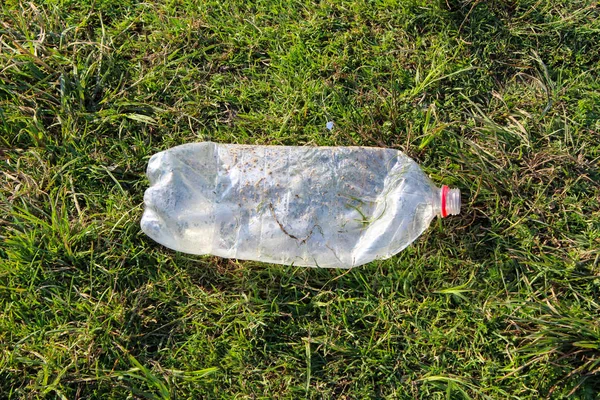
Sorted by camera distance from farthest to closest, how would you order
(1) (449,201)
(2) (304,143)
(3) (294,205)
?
1. (2) (304,143)
2. (3) (294,205)
3. (1) (449,201)

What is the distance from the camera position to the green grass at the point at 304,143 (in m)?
2.54

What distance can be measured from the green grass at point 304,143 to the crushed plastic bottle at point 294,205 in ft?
0.25

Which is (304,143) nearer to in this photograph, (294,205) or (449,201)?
(294,205)

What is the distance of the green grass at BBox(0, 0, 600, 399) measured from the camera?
2.54m

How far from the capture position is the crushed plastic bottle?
8.66ft

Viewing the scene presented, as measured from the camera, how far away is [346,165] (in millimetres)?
2771

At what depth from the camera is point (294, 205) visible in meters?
2.72

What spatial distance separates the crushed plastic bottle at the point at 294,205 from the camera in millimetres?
2641

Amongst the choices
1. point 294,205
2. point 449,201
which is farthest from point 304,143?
point 449,201

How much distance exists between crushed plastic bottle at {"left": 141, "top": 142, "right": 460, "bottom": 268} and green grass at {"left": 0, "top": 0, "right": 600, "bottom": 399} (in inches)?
3.0

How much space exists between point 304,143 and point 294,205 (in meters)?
0.32

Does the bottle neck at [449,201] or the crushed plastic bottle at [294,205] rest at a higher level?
the bottle neck at [449,201]

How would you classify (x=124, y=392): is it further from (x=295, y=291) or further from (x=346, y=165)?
(x=346, y=165)

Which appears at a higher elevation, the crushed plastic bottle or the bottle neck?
the bottle neck
